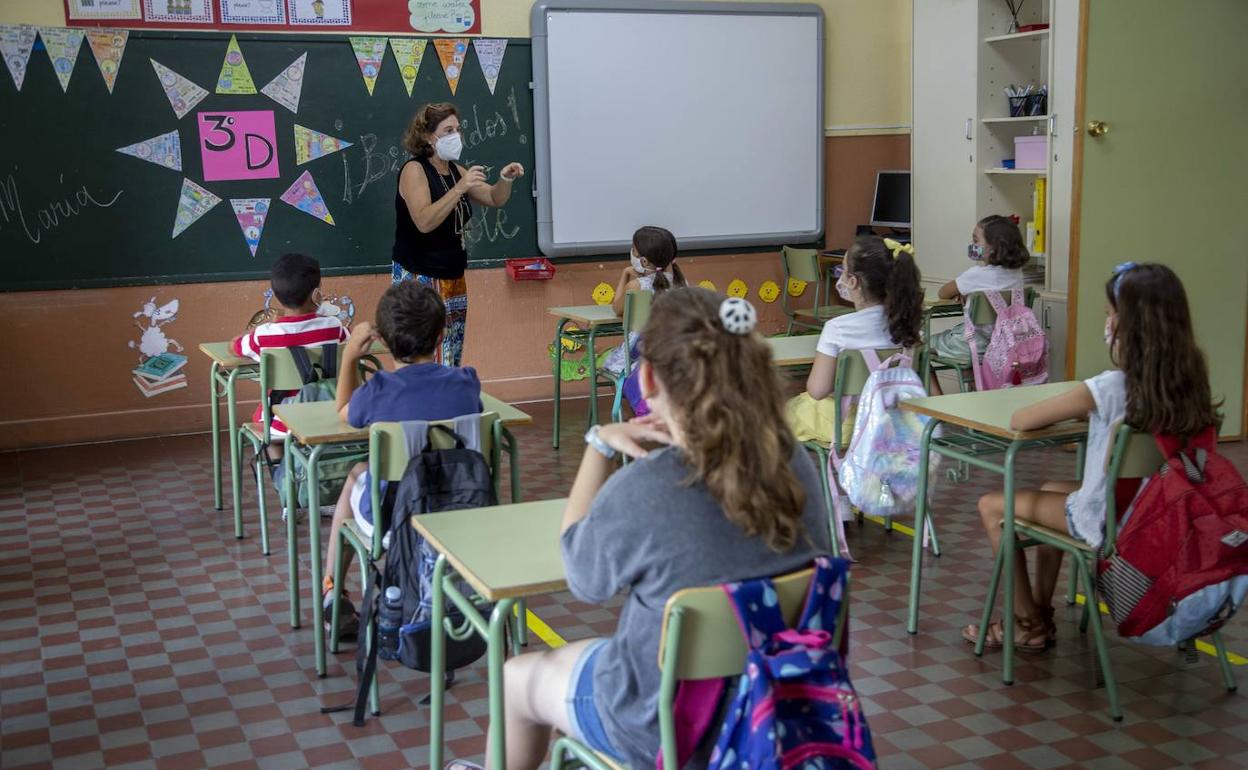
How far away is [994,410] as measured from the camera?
3.36 m

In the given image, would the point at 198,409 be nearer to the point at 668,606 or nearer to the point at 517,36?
the point at 517,36

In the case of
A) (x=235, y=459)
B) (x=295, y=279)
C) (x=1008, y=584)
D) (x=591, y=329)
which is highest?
(x=295, y=279)

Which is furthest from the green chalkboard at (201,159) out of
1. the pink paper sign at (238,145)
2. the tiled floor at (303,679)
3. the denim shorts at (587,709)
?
the denim shorts at (587,709)

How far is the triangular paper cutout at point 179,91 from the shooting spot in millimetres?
6098

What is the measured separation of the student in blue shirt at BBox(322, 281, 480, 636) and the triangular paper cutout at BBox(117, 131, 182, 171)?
3.36 metres

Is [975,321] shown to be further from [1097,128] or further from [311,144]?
[311,144]

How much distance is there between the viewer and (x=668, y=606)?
1713 millimetres

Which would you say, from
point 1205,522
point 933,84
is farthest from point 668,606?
point 933,84

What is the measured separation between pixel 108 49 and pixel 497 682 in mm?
4948

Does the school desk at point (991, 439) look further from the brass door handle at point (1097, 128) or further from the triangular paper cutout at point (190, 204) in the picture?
the triangular paper cutout at point (190, 204)

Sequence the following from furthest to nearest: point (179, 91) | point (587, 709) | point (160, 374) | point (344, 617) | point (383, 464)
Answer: point (160, 374), point (179, 91), point (344, 617), point (383, 464), point (587, 709)

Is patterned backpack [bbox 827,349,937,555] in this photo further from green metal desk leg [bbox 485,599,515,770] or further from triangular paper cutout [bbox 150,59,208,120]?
triangular paper cutout [bbox 150,59,208,120]

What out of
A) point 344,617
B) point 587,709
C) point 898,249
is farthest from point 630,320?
point 587,709

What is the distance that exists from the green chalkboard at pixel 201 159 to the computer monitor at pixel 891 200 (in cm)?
226
